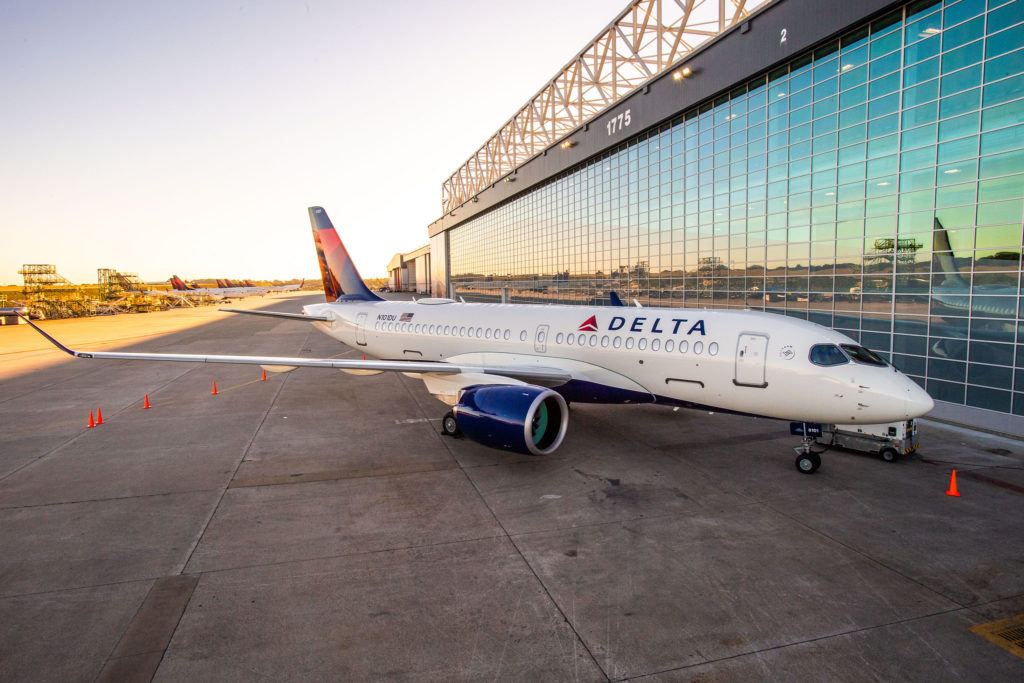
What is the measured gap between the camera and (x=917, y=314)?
1572cm

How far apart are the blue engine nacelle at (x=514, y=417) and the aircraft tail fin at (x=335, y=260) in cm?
1283

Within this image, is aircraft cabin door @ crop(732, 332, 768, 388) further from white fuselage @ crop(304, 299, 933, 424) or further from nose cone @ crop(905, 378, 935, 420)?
nose cone @ crop(905, 378, 935, 420)

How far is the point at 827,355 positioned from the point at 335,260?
19906mm

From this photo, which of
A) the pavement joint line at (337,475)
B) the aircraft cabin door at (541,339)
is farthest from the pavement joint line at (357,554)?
the aircraft cabin door at (541,339)

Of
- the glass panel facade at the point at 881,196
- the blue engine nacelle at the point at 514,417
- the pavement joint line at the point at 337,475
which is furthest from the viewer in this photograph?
the glass panel facade at the point at 881,196

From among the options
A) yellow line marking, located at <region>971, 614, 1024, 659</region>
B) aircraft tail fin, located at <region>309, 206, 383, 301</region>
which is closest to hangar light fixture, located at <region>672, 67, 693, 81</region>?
aircraft tail fin, located at <region>309, 206, 383, 301</region>

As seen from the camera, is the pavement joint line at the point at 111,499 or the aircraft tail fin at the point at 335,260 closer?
the pavement joint line at the point at 111,499

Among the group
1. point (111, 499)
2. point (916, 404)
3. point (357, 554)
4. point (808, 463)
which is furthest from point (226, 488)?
point (916, 404)

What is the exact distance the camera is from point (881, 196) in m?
16.5

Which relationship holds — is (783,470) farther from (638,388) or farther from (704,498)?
(638,388)

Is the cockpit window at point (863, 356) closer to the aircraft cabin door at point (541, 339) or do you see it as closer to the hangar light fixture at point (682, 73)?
the aircraft cabin door at point (541, 339)

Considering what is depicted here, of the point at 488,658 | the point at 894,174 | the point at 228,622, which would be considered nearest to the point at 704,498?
the point at 488,658

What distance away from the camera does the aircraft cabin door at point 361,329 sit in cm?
2041

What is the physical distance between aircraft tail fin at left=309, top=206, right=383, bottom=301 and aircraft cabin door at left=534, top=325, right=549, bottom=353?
10.6m
